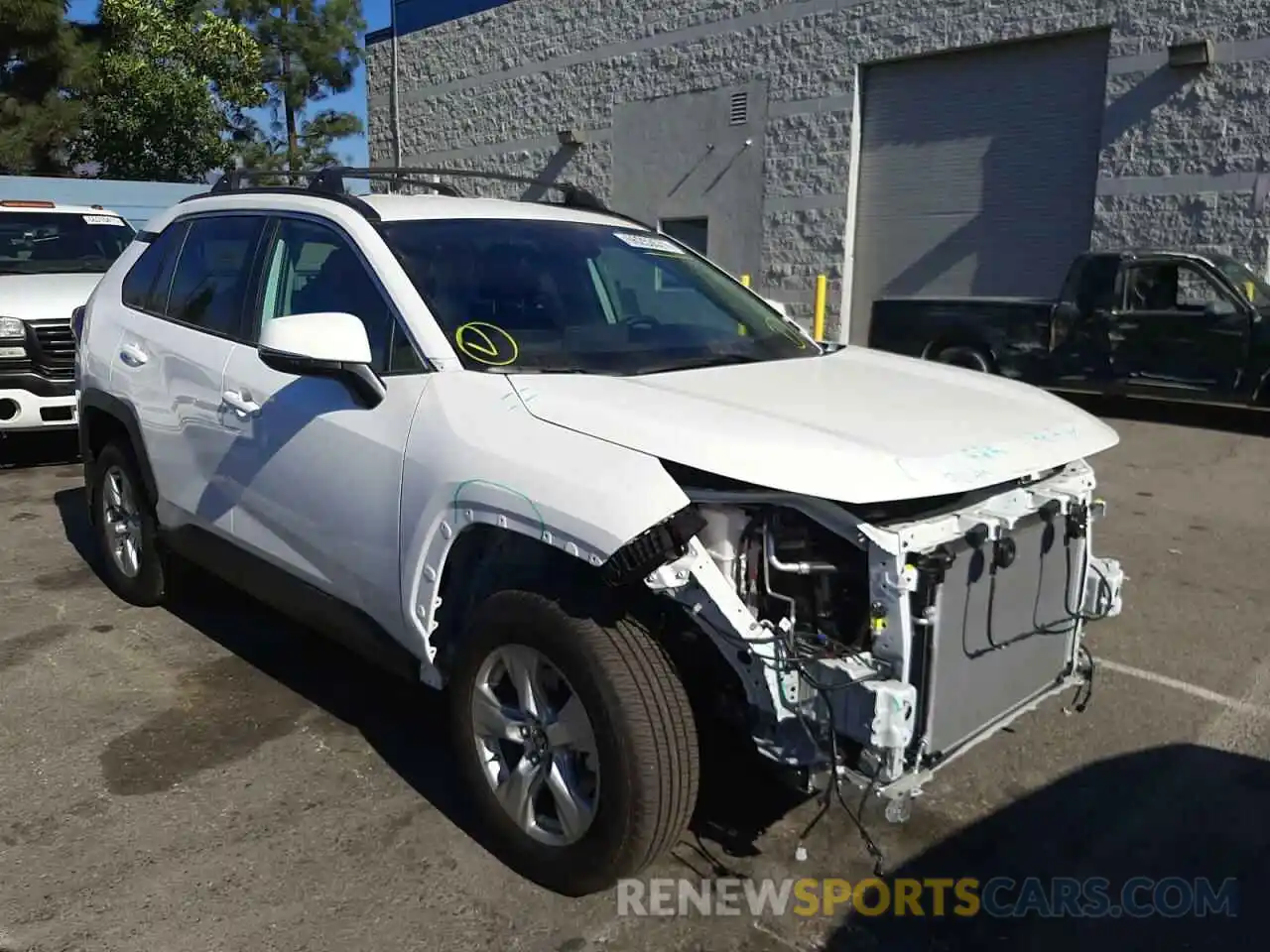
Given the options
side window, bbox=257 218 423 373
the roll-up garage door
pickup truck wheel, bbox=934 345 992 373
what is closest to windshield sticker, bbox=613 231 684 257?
side window, bbox=257 218 423 373

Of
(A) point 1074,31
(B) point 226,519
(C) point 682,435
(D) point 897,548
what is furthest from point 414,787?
(A) point 1074,31

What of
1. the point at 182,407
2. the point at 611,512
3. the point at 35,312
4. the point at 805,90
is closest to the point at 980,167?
the point at 805,90

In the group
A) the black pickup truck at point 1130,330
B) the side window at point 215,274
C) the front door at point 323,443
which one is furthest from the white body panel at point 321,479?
the black pickup truck at point 1130,330

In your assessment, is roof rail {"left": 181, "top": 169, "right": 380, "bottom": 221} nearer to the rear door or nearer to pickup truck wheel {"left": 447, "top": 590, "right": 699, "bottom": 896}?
the rear door

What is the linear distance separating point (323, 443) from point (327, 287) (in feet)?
1.97

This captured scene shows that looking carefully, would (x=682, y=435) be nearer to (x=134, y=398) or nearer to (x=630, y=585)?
(x=630, y=585)

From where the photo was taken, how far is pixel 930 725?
266 cm

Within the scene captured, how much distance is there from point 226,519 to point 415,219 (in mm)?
1351

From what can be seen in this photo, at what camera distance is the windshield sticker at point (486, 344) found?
3.24 m

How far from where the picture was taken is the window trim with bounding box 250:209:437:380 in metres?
3.31

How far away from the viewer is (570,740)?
2850mm

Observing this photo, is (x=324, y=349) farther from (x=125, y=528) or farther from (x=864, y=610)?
(x=125, y=528)

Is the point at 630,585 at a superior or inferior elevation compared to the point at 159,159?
inferior

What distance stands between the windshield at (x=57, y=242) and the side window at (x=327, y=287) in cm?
595
